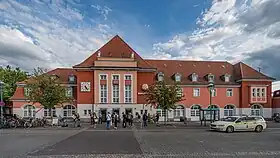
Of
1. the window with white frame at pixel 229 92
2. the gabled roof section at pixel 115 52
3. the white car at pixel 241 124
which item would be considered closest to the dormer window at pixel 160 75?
the gabled roof section at pixel 115 52

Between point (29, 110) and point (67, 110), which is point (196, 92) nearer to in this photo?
point (67, 110)

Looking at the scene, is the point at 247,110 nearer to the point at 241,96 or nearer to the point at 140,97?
the point at 241,96

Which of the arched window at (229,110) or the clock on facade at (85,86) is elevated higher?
the clock on facade at (85,86)

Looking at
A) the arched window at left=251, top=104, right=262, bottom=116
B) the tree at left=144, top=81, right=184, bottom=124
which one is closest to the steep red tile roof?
the arched window at left=251, top=104, right=262, bottom=116

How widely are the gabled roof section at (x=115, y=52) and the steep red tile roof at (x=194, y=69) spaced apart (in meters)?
8.03

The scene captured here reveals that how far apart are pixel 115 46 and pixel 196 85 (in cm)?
1727

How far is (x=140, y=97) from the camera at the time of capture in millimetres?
48656

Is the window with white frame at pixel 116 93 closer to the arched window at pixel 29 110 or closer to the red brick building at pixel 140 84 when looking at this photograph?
the red brick building at pixel 140 84

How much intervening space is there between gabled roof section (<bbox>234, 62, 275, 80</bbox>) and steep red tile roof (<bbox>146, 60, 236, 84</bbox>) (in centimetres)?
152

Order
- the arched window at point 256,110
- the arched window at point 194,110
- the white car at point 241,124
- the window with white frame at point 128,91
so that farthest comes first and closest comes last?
the arched window at point 256,110
the arched window at point 194,110
the window with white frame at point 128,91
the white car at point 241,124

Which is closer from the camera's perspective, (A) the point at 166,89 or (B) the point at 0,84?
(B) the point at 0,84

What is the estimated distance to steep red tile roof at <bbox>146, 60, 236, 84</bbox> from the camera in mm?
56487

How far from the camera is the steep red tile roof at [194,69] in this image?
56.5m

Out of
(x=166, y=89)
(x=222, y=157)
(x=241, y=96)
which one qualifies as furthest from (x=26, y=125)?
(x=241, y=96)
